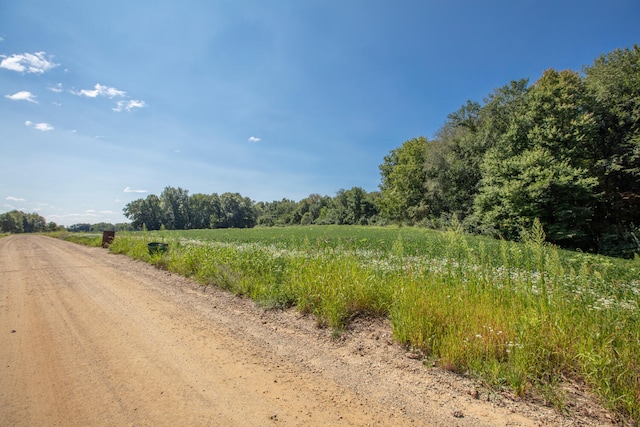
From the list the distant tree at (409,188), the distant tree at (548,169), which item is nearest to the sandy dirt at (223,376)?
the distant tree at (548,169)

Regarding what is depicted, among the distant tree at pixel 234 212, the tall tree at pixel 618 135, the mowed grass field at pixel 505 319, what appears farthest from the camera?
the distant tree at pixel 234 212

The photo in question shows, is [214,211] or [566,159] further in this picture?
[214,211]

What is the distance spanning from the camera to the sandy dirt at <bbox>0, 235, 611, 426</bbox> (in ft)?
8.25

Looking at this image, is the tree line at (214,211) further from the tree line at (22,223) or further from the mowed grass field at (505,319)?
the mowed grass field at (505,319)

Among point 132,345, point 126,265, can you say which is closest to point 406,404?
point 132,345

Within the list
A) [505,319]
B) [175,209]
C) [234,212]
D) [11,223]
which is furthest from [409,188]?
[11,223]

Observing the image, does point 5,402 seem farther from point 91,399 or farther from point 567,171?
point 567,171

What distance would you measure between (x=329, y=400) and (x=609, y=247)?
2821cm

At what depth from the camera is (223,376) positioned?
319cm

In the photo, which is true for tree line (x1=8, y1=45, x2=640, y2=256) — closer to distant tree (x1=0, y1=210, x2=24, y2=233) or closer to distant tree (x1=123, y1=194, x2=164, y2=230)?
distant tree (x1=123, y1=194, x2=164, y2=230)

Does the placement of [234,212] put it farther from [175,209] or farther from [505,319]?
[505,319]

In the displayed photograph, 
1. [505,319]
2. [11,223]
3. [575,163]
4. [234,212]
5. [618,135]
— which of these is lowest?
[505,319]

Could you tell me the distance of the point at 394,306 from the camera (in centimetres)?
456

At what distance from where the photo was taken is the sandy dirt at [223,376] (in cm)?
252
